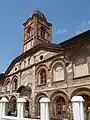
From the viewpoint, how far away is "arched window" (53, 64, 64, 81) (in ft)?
48.8

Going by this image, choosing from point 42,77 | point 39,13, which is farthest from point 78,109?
point 39,13

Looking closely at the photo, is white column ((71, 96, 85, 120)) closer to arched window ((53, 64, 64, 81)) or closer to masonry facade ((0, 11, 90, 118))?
masonry facade ((0, 11, 90, 118))

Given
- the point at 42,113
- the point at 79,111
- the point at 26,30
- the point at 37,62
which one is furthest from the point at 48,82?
the point at 26,30

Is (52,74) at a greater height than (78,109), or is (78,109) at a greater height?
(52,74)

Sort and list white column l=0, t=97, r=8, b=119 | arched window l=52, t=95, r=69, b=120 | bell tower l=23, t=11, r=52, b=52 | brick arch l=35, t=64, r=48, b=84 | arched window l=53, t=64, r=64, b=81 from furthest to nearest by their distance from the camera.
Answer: bell tower l=23, t=11, r=52, b=52
brick arch l=35, t=64, r=48, b=84
arched window l=53, t=64, r=64, b=81
arched window l=52, t=95, r=69, b=120
white column l=0, t=97, r=8, b=119

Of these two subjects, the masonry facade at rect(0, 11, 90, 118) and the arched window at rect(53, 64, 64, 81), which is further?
the arched window at rect(53, 64, 64, 81)

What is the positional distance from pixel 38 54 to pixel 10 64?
6.45 meters

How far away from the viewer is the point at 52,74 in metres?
15.7

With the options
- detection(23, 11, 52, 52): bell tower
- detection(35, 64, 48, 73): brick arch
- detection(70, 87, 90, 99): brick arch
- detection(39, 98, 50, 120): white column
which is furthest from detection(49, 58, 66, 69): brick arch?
detection(23, 11, 52, 52): bell tower

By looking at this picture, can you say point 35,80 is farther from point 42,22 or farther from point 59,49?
point 42,22

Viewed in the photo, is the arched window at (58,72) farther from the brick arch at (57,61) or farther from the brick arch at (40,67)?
the brick arch at (40,67)

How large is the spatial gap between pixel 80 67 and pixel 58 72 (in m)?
2.55

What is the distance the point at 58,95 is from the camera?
14438mm

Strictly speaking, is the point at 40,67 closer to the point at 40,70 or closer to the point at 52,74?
the point at 40,70
